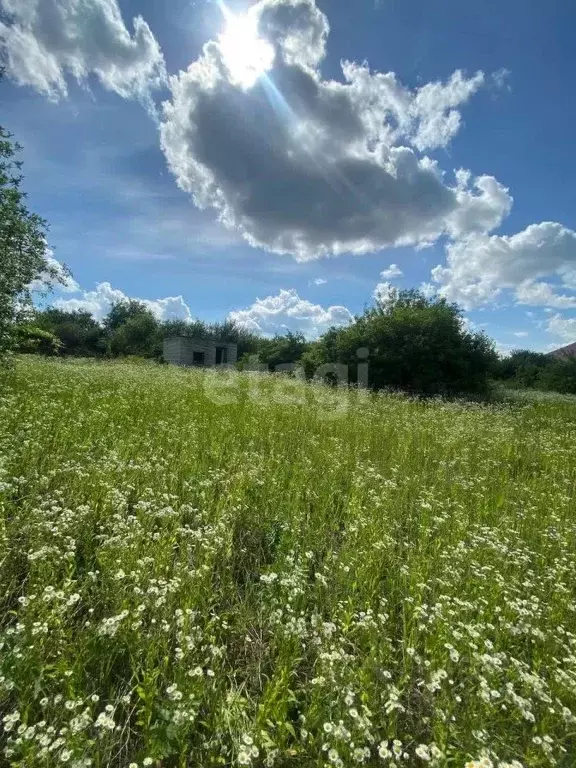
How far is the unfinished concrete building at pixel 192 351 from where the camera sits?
44.5 m

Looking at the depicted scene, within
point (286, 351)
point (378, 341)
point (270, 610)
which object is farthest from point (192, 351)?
point (270, 610)

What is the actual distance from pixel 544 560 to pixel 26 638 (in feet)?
11.2

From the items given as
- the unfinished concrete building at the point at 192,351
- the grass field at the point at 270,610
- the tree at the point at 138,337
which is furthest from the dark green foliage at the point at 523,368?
the tree at the point at 138,337

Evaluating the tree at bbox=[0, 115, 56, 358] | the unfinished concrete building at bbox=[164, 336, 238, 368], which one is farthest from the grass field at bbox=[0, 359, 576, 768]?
the unfinished concrete building at bbox=[164, 336, 238, 368]

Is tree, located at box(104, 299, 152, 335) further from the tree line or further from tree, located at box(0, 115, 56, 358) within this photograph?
tree, located at box(0, 115, 56, 358)

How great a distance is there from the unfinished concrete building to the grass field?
4001 centimetres

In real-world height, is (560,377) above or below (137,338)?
below

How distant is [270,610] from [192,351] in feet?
146

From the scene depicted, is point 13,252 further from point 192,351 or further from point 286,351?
point 192,351

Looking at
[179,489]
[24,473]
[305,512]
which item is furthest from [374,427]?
[24,473]

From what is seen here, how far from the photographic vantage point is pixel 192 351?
45.0 metres

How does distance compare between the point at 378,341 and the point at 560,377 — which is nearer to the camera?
the point at 378,341

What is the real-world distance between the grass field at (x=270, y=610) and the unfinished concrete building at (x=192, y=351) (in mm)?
40013

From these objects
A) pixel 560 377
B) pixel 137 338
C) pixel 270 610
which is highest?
pixel 137 338
